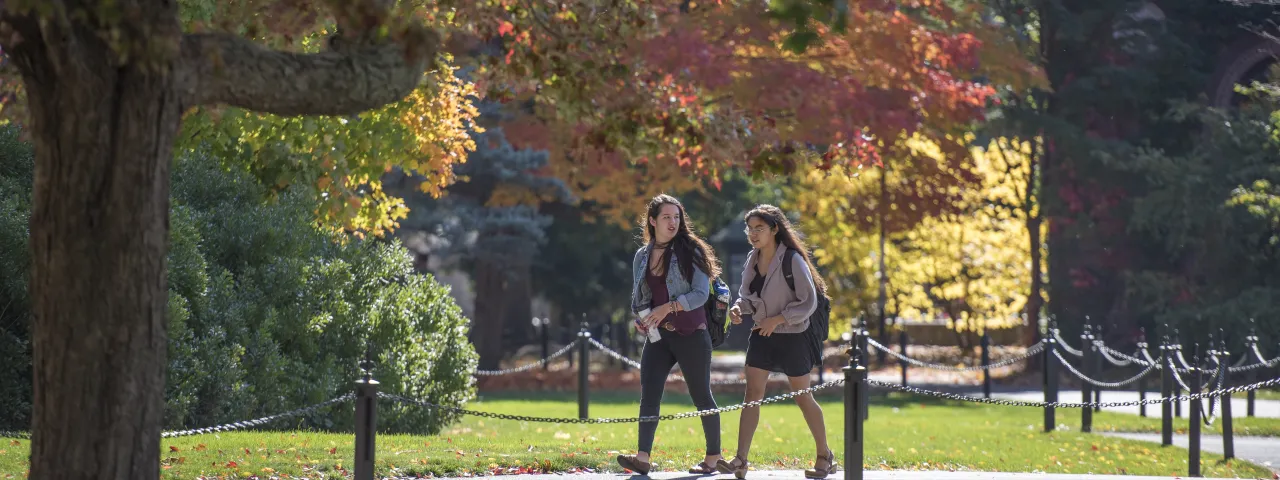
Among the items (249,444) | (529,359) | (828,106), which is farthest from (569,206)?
(249,444)

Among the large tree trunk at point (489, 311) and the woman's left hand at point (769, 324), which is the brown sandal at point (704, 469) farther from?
the large tree trunk at point (489, 311)

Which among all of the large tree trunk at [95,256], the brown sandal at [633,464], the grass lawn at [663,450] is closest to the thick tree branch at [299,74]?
the large tree trunk at [95,256]

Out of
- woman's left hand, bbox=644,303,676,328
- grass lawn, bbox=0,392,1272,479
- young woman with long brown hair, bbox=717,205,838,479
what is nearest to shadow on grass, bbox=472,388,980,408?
grass lawn, bbox=0,392,1272,479

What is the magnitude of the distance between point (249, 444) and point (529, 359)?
19.8m

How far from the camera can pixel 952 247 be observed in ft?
96.0

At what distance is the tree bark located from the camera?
252 inches

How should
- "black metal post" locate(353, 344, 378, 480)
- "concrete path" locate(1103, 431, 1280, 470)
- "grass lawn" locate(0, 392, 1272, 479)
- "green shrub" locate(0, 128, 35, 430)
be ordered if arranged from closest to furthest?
"black metal post" locate(353, 344, 378, 480), "grass lawn" locate(0, 392, 1272, 479), "green shrub" locate(0, 128, 35, 430), "concrete path" locate(1103, 431, 1280, 470)

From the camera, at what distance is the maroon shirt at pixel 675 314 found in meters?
10.1

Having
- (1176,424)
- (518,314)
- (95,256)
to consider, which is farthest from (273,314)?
(518,314)

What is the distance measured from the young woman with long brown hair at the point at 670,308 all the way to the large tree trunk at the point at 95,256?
4.10 m

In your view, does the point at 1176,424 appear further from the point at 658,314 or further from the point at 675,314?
the point at 658,314

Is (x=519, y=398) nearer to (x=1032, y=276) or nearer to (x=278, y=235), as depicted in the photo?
(x=278, y=235)

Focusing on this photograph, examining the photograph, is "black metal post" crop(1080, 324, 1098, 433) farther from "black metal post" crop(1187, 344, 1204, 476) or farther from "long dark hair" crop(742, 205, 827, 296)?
"long dark hair" crop(742, 205, 827, 296)

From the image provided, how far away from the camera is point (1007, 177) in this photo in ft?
98.8
